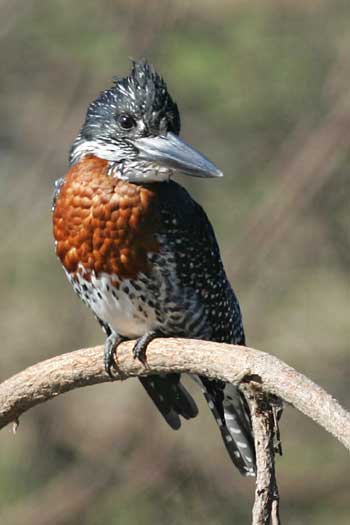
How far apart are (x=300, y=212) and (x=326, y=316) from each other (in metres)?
0.79

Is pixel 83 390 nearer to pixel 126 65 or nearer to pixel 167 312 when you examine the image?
pixel 126 65

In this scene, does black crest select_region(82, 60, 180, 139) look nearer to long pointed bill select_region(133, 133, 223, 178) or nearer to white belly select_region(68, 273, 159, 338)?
long pointed bill select_region(133, 133, 223, 178)

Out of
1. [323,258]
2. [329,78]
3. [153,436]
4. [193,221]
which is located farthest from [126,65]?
Result: [193,221]

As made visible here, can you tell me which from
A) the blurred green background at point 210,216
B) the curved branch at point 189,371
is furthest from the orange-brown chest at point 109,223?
the blurred green background at point 210,216

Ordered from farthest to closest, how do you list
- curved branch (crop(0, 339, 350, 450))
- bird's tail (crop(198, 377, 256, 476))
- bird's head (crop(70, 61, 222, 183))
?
bird's tail (crop(198, 377, 256, 476)) < bird's head (crop(70, 61, 222, 183)) < curved branch (crop(0, 339, 350, 450))

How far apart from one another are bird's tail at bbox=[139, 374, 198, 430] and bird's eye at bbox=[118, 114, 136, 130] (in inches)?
32.5

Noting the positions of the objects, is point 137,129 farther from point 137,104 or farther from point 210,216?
point 210,216

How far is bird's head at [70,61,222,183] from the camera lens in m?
3.34

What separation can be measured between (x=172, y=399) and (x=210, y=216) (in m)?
2.69

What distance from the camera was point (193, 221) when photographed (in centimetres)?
355

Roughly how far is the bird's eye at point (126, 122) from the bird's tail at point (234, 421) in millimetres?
836

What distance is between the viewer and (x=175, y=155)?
128 inches

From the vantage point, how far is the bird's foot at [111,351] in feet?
10.2

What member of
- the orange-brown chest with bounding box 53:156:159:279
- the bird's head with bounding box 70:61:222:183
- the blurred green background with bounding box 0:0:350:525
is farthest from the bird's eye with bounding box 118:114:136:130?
the blurred green background with bounding box 0:0:350:525
